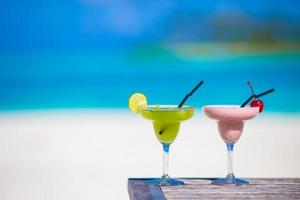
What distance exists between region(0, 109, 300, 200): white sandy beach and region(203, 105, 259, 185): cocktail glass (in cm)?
94

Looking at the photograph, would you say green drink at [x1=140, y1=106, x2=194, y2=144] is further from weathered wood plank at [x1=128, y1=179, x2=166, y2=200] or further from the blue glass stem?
weathered wood plank at [x1=128, y1=179, x2=166, y2=200]

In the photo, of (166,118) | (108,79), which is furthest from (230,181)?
(108,79)

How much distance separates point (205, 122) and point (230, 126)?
957 mm

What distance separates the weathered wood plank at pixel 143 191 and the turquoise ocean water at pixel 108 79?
3.31 feet

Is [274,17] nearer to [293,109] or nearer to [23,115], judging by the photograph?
[293,109]

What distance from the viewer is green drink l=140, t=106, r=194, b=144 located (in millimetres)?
2398

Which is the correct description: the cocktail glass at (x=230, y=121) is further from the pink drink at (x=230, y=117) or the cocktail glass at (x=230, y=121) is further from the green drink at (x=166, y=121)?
the green drink at (x=166, y=121)

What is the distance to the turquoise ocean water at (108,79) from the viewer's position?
3.33 meters

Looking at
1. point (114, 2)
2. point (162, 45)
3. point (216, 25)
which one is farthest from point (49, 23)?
point (216, 25)

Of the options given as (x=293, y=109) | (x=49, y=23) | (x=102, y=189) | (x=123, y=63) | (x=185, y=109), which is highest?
(x=49, y=23)

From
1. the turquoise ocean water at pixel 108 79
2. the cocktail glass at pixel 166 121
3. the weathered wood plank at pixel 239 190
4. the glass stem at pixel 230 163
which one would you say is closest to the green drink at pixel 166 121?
the cocktail glass at pixel 166 121

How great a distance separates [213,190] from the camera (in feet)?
7.29

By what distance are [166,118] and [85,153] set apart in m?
1.10

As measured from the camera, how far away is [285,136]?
139 inches
